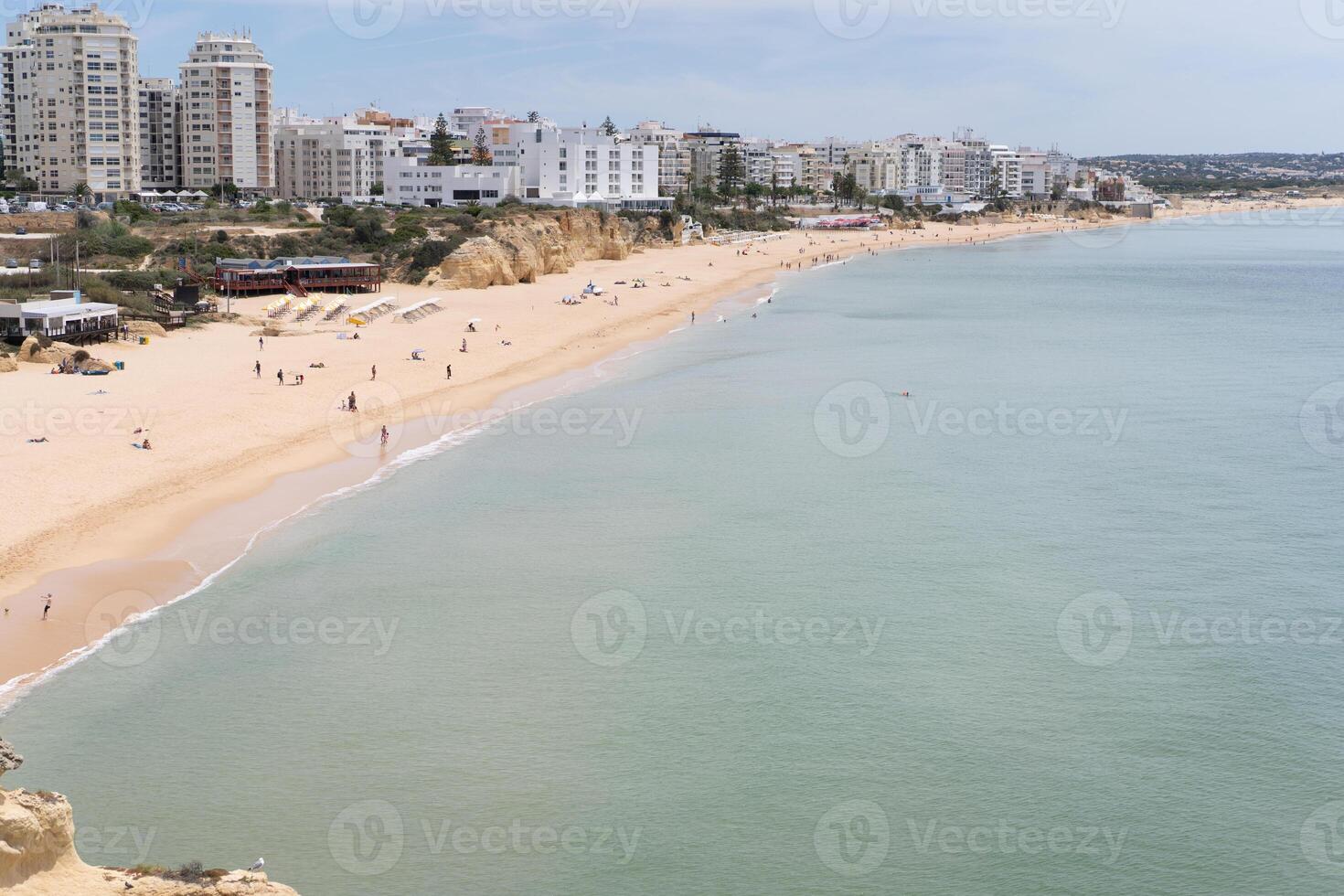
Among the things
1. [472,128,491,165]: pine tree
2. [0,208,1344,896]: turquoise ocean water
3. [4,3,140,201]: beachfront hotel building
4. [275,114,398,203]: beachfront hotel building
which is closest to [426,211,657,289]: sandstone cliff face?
[472,128,491,165]: pine tree

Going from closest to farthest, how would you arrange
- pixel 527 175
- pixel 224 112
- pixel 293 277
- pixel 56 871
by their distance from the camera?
pixel 56 871 < pixel 293 277 < pixel 527 175 < pixel 224 112

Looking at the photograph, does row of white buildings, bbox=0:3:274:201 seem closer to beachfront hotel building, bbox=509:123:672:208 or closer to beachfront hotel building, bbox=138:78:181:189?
beachfront hotel building, bbox=138:78:181:189

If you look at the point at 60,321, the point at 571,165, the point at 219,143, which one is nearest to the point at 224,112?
the point at 219,143

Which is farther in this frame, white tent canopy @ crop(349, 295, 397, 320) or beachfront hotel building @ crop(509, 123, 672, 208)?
beachfront hotel building @ crop(509, 123, 672, 208)

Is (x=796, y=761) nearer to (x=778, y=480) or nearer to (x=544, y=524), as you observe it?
(x=544, y=524)

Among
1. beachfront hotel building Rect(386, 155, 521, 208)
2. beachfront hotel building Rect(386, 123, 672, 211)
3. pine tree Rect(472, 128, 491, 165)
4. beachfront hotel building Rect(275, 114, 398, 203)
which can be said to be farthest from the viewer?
beachfront hotel building Rect(275, 114, 398, 203)

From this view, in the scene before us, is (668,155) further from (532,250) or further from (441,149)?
(532,250)
